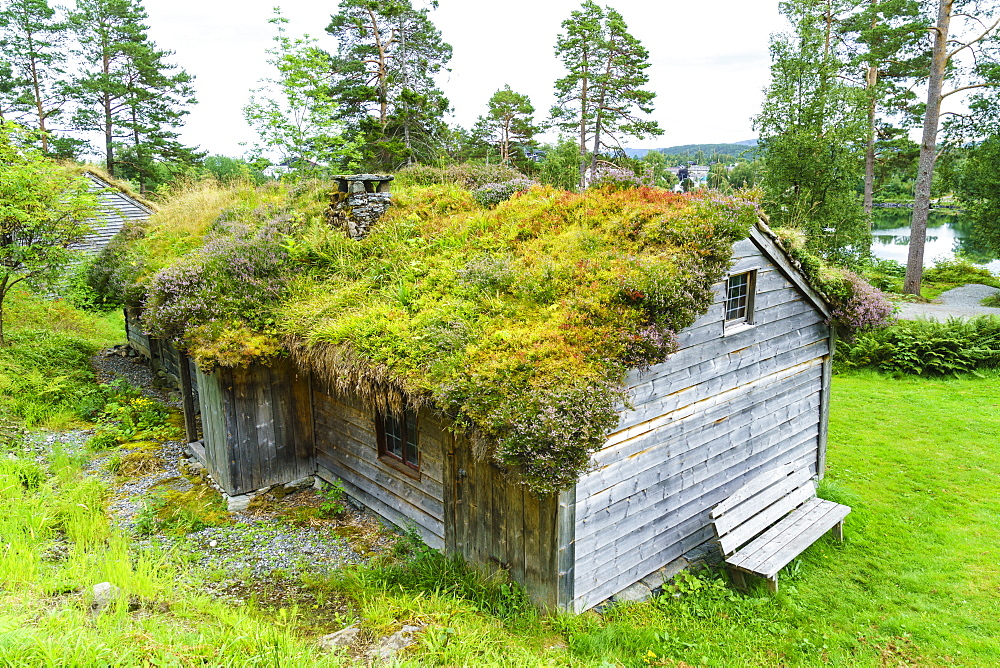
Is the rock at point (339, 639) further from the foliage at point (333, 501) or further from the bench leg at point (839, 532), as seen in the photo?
the bench leg at point (839, 532)

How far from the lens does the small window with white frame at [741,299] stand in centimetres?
816

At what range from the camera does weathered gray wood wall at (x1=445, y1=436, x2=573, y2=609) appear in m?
6.24

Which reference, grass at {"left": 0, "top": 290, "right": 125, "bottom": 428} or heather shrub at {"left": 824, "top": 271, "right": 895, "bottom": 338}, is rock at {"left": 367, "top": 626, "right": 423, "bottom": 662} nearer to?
heather shrub at {"left": 824, "top": 271, "right": 895, "bottom": 338}

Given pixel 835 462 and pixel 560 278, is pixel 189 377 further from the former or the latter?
pixel 835 462

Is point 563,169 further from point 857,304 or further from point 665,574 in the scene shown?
point 665,574

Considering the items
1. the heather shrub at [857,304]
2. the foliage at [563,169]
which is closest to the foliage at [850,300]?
the heather shrub at [857,304]

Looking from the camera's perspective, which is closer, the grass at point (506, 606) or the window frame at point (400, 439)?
the grass at point (506, 606)

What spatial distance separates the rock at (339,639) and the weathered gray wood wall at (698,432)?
2354 millimetres

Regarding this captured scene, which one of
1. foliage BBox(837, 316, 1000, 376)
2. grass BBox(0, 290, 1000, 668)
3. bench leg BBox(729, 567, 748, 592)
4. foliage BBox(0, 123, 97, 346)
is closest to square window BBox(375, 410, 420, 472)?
grass BBox(0, 290, 1000, 668)

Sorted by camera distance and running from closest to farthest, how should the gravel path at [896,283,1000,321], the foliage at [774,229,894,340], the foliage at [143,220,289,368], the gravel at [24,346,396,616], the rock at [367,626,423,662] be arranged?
the rock at [367,626,423,662], the gravel at [24,346,396,616], the foliage at [143,220,289,368], the foliage at [774,229,894,340], the gravel path at [896,283,1000,321]

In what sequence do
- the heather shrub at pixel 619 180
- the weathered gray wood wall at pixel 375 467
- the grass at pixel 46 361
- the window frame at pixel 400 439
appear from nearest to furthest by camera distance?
the weathered gray wood wall at pixel 375 467 → the window frame at pixel 400 439 → the heather shrub at pixel 619 180 → the grass at pixel 46 361

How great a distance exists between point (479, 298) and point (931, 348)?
16.1m

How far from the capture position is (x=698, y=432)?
7.89 metres

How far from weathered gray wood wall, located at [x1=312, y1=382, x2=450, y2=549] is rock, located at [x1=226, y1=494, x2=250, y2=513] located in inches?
49.8
